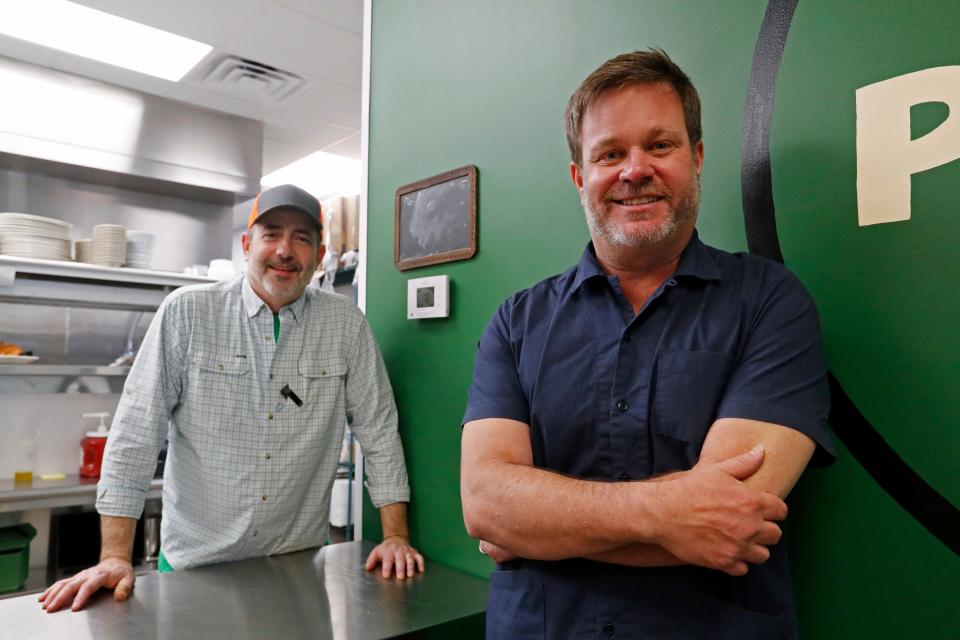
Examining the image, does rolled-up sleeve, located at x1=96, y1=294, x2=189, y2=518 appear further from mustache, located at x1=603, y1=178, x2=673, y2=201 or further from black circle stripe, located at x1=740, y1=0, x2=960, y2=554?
black circle stripe, located at x1=740, y1=0, x2=960, y2=554

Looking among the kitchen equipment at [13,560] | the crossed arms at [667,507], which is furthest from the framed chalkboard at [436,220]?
the kitchen equipment at [13,560]

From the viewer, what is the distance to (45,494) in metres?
3.25

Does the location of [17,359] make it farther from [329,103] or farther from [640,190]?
[640,190]

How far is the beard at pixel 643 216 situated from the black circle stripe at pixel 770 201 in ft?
0.47

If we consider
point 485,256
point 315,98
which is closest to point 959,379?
point 485,256

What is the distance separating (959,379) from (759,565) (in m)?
0.41

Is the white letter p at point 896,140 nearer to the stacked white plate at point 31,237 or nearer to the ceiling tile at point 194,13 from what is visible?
the ceiling tile at point 194,13

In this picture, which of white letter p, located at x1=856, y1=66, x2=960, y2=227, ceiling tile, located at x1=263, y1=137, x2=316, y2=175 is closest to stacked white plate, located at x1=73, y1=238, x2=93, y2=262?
ceiling tile, located at x1=263, y1=137, x2=316, y2=175

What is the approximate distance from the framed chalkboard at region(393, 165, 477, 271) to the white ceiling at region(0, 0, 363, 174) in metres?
1.56

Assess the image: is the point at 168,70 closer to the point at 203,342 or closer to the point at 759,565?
the point at 203,342

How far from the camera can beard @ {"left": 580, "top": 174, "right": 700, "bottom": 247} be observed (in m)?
1.10

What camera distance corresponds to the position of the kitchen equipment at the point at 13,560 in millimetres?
3104

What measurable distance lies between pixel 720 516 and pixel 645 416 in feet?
0.71

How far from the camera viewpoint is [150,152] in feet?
13.0
